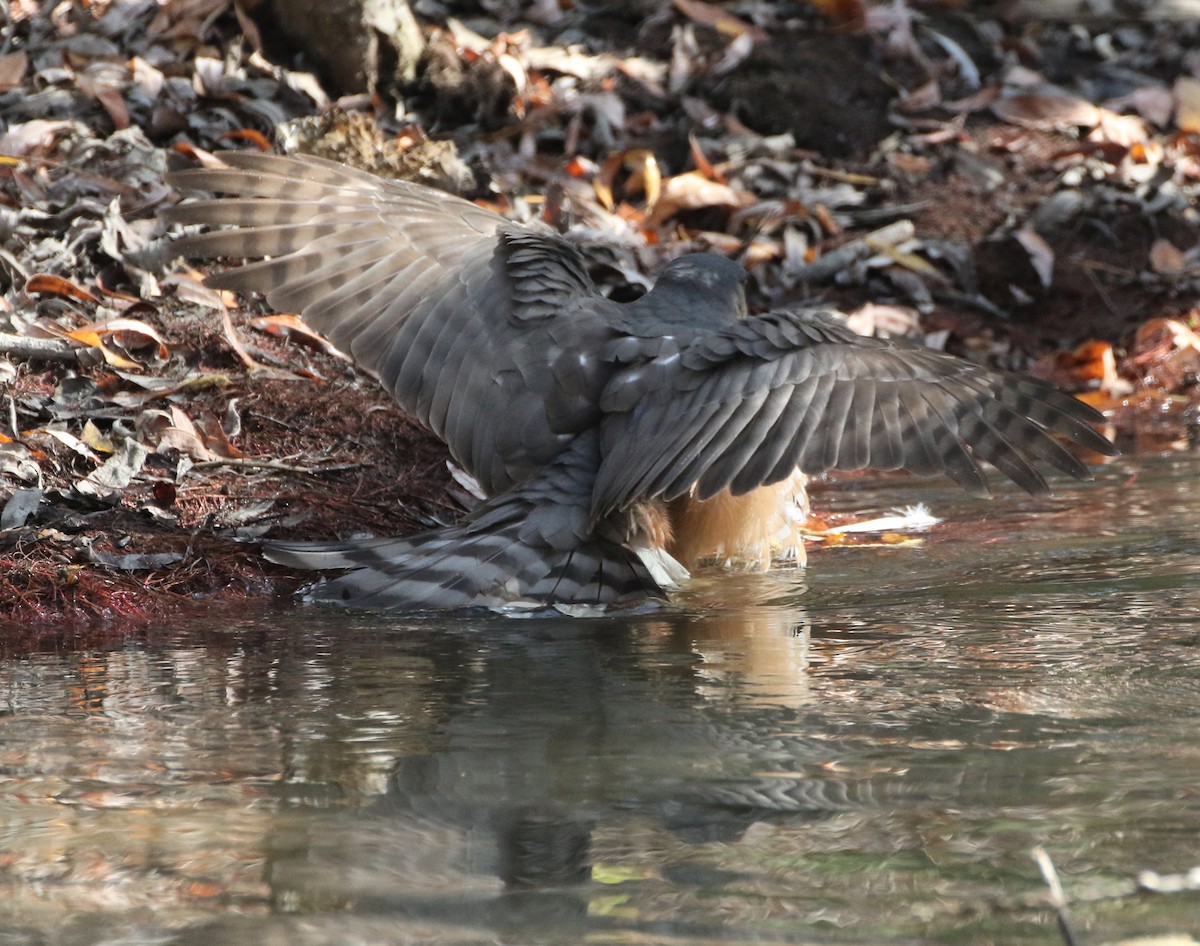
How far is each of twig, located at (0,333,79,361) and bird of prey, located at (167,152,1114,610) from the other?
0.76 meters

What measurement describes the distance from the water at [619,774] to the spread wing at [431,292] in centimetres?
102

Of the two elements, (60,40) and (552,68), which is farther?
(552,68)

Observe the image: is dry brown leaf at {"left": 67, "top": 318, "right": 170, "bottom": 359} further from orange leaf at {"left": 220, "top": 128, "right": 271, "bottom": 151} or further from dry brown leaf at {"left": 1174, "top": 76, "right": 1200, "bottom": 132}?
dry brown leaf at {"left": 1174, "top": 76, "right": 1200, "bottom": 132}

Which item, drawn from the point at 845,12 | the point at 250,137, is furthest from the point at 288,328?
the point at 845,12

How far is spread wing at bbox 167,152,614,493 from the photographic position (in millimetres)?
5160

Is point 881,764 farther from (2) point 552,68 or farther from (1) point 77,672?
(2) point 552,68

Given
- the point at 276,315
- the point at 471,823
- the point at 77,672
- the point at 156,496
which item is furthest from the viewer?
the point at 276,315

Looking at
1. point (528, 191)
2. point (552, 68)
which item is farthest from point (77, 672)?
point (552, 68)

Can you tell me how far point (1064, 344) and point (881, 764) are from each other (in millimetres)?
5897

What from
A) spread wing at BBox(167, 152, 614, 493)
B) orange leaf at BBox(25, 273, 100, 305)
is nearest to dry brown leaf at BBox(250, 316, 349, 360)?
orange leaf at BBox(25, 273, 100, 305)

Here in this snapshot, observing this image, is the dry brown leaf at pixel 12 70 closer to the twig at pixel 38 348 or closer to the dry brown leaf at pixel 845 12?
the twig at pixel 38 348

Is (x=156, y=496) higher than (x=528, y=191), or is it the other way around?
(x=528, y=191)

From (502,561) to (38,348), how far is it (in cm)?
239

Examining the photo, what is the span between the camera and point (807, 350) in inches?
179
